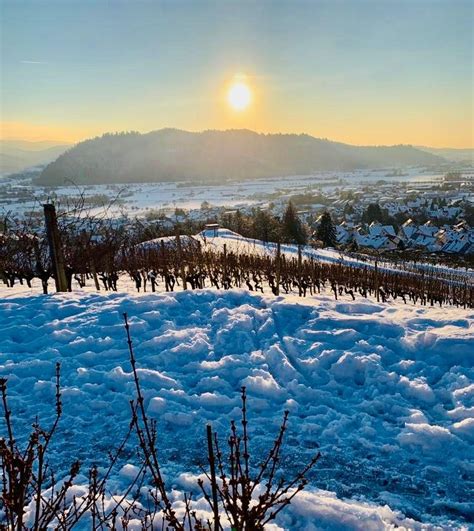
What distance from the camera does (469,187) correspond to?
175 metres

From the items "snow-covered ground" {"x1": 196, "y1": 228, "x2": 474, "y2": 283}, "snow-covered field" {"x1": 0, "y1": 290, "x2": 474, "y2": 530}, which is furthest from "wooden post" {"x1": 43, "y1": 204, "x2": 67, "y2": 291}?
"snow-covered ground" {"x1": 196, "y1": 228, "x2": 474, "y2": 283}

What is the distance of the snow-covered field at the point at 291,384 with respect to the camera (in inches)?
136

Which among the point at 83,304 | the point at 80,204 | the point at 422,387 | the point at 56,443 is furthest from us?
the point at 80,204

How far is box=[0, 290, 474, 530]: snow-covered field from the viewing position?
136 inches

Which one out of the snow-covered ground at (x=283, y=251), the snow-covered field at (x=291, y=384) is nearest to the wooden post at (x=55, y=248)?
the snow-covered field at (x=291, y=384)

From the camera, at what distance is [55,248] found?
8.59m

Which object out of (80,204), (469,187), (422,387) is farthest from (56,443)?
(469,187)

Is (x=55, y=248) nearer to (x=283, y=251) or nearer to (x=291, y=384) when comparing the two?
(x=291, y=384)

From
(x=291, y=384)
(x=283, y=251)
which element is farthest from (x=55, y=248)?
(x=283, y=251)

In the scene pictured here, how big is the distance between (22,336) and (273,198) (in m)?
154

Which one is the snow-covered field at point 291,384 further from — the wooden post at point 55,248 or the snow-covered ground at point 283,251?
the snow-covered ground at point 283,251

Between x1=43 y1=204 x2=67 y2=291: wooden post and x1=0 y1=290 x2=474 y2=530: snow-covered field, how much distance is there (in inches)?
43.6

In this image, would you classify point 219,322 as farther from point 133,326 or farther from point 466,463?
point 466,463

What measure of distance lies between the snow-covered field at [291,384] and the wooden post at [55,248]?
111 cm
